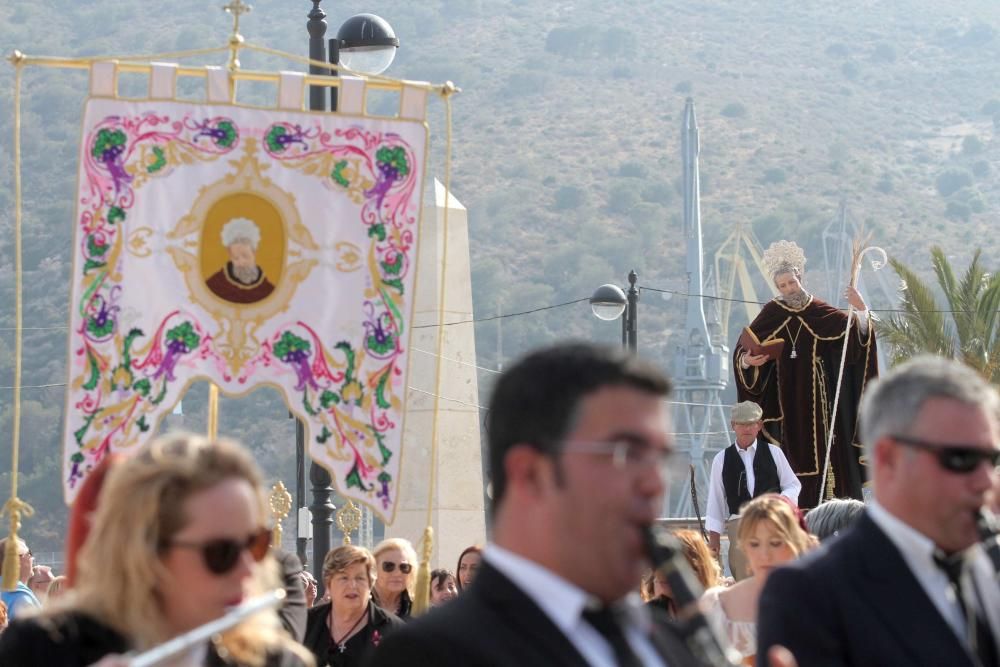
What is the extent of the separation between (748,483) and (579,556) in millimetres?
9613

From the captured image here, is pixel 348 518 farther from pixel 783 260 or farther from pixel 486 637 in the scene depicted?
pixel 486 637

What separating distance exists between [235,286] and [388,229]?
78 centimetres

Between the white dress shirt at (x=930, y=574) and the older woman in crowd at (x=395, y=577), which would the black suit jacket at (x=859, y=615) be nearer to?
the white dress shirt at (x=930, y=574)

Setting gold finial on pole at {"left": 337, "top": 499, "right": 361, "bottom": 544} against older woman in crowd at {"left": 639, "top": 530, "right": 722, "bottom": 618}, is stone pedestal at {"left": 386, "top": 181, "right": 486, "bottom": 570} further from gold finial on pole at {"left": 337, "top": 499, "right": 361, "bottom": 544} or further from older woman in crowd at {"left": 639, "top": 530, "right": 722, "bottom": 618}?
older woman in crowd at {"left": 639, "top": 530, "right": 722, "bottom": 618}

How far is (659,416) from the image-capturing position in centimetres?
346

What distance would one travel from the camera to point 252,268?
8.87m

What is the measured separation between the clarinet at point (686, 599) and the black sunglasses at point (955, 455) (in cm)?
100

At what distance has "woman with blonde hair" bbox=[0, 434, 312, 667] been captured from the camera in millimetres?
3893

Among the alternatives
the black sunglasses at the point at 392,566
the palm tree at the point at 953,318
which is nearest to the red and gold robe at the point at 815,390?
the black sunglasses at the point at 392,566

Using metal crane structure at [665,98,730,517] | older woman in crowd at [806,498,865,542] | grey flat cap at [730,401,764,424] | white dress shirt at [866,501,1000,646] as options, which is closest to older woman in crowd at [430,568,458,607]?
grey flat cap at [730,401,764,424]

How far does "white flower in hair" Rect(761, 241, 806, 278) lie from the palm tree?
11646 mm

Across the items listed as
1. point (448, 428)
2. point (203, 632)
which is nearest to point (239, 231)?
point (203, 632)

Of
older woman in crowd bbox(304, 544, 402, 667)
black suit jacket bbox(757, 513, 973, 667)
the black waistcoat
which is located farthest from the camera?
the black waistcoat

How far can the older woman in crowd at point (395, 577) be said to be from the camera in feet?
33.7
